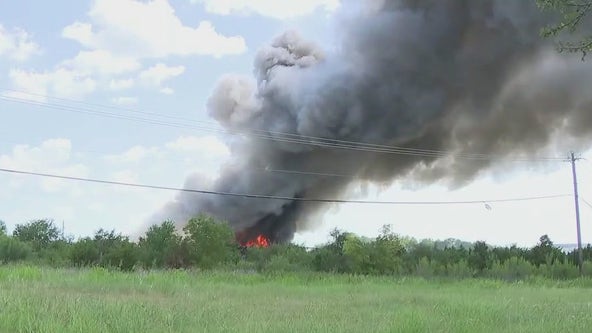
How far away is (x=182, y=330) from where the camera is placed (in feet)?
25.1

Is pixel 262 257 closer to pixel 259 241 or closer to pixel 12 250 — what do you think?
pixel 259 241

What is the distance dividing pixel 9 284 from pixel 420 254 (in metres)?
29.0

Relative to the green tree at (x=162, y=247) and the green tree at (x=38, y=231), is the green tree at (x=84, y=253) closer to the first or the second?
the green tree at (x=162, y=247)

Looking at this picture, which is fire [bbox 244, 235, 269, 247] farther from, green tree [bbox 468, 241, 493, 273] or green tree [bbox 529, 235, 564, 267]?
green tree [bbox 529, 235, 564, 267]

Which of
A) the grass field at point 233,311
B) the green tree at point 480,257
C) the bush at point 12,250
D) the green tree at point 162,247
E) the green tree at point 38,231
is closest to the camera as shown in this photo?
the grass field at point 233,311

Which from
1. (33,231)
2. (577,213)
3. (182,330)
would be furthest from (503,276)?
(33,231)

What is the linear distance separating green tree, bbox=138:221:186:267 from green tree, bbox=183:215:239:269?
93 centimetres

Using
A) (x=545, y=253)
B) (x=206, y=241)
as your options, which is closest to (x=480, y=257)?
(x=545, y=253)

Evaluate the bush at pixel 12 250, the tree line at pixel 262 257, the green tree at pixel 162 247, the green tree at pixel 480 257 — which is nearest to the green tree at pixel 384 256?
the tree line at pixel 262 257

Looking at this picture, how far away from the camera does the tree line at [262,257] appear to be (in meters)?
28.9

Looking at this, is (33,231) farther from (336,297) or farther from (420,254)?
(336,297)

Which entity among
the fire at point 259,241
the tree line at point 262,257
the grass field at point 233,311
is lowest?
the grass field at point 233,311

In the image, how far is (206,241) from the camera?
28578mm

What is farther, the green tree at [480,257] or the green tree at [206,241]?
the green tree at [480,257]
